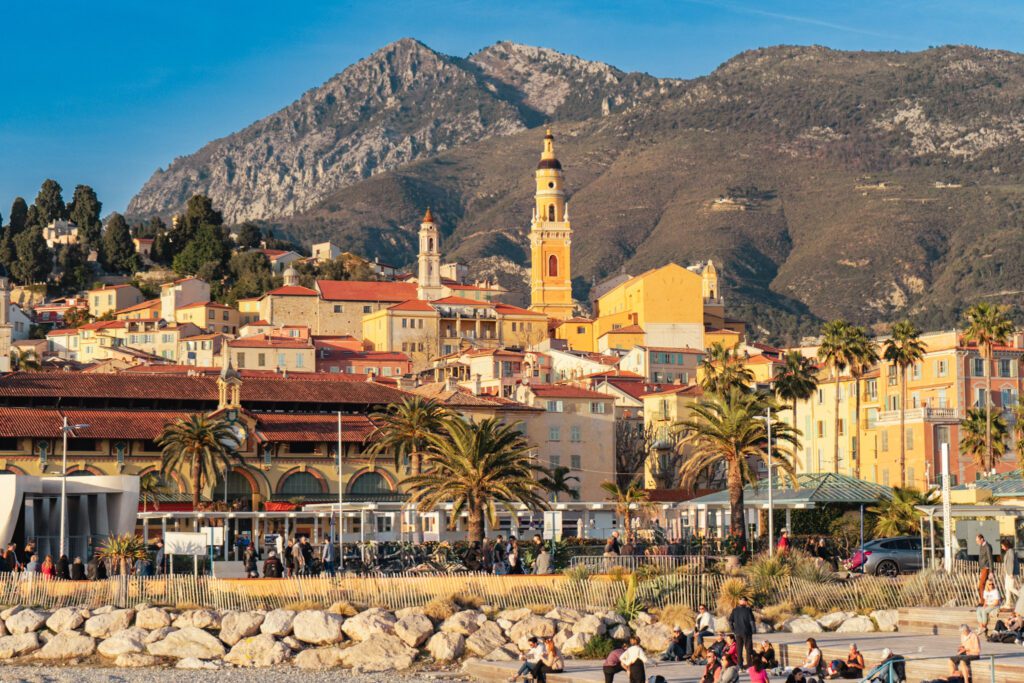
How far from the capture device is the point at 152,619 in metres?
39.8

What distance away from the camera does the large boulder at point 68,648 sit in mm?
38938

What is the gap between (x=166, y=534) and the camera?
4703 cm

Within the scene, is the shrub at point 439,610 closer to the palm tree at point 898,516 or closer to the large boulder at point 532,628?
the large boulder at point 532,628

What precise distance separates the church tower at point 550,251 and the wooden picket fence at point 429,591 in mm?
127510

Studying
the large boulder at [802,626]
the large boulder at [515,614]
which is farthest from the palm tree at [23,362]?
the large boulder at [802,626]

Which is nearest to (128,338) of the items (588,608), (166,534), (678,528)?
(678,528)

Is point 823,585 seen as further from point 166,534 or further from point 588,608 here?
point 166,534

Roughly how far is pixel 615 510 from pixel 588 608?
1268 inches

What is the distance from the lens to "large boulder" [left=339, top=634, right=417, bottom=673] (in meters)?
37.6

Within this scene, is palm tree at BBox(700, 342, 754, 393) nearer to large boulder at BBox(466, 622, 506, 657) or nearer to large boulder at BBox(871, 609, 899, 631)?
large boulder at BBox(871, 609, 899, 631)

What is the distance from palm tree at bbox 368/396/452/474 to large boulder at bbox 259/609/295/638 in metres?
32.1

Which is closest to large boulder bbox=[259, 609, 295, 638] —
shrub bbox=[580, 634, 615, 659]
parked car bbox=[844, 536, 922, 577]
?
shrub bbox=[580, 634, 615, 659]

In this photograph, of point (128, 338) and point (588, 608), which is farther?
point (128, 338)

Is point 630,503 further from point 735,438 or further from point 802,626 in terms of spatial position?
point 802,626
